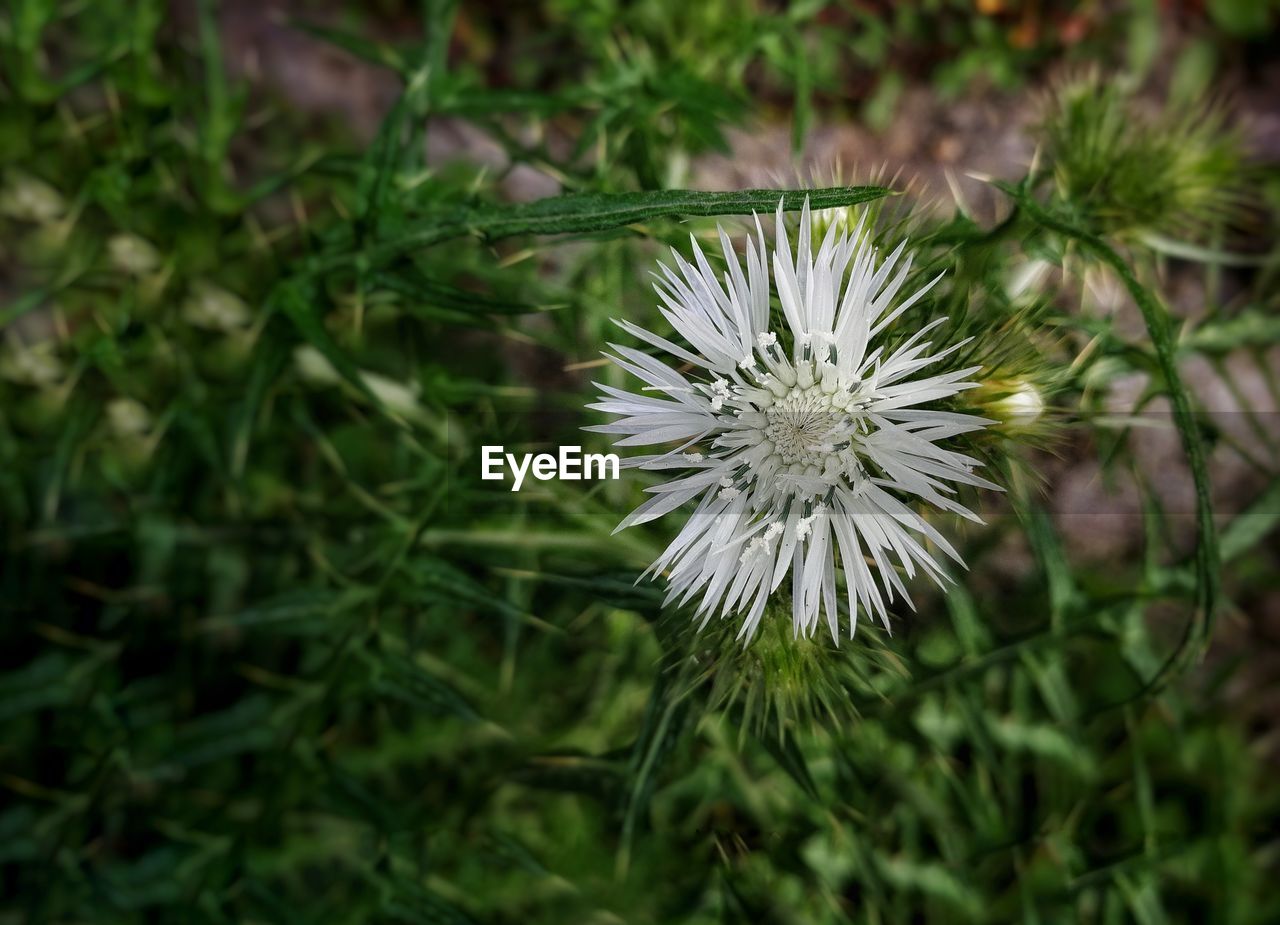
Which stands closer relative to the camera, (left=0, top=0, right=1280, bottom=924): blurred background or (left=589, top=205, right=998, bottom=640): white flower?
(left=589, top=205, right=998, bottom=640): white flower

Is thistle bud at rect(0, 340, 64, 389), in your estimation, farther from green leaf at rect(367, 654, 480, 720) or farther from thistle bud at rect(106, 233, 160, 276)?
green leaf at rect(367, 654, 480, 720)

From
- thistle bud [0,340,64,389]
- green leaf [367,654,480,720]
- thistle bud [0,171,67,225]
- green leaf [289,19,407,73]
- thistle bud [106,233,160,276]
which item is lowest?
green leaf [367,654,480,720]

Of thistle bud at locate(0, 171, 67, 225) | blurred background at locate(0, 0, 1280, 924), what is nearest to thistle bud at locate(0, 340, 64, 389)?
blurred background at locate(0, 0, 1280, 924)

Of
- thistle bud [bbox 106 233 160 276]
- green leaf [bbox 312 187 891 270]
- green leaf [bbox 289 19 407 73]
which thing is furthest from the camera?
thistle bud [bbox 106 233 160 276]

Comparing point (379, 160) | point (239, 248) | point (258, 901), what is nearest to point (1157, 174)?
point (379, 160)

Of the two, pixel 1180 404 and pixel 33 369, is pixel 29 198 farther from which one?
pixel 1180 404
